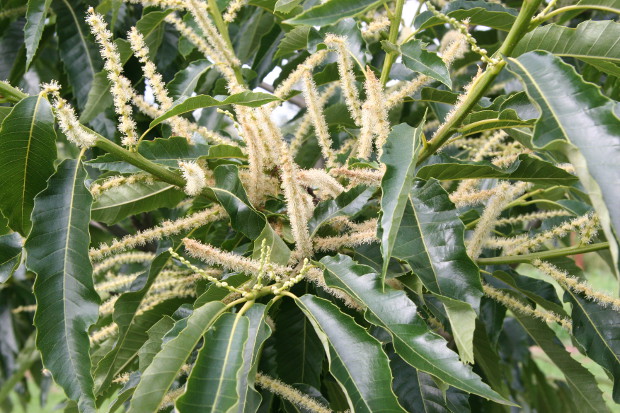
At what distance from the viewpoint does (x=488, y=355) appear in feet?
4.07

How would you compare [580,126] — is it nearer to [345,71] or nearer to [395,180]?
[395,180]

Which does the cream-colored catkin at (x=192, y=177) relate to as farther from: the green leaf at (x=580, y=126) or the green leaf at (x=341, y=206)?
the green leaf at (x=580, y=126)

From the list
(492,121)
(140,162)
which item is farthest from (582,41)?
(140,162)

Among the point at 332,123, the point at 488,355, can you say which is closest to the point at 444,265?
the point at 488,355

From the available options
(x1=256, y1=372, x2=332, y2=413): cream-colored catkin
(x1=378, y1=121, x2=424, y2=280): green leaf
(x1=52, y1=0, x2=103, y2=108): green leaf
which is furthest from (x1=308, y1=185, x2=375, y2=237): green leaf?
(x1=52, y1=0, x2=103, y2=108): green leaf

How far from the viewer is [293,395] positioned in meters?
0.92

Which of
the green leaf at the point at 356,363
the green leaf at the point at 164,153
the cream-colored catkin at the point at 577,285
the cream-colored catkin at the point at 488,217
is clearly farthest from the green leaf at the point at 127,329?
the cream-colored catkin at the point at 577,285

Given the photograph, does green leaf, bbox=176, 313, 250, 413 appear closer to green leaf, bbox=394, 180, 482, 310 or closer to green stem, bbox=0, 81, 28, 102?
green leaf, bbox=394, 180, 482, 310

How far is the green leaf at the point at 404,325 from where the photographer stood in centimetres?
71

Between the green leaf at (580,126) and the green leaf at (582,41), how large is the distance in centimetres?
13

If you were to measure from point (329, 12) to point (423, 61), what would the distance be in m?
0.23

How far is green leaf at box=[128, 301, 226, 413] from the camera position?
0.72 m

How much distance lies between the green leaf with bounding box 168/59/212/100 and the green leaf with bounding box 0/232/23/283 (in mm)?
466

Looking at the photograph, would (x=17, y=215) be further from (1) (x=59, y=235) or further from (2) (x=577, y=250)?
(2) (x=577, y=250)
